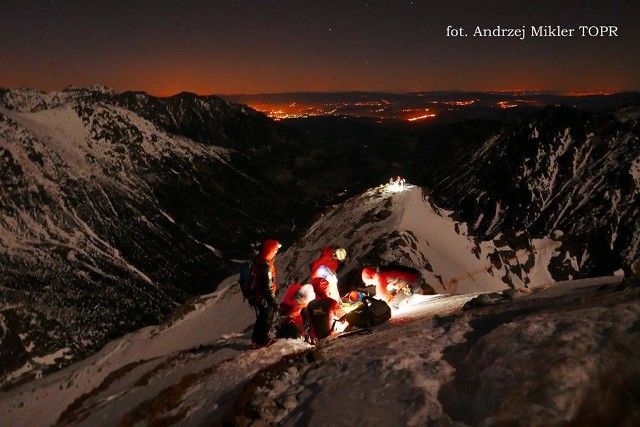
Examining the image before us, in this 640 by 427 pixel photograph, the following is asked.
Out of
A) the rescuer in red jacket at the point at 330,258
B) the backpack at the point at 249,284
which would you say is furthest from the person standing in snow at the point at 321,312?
the backpack at the point at 249,284

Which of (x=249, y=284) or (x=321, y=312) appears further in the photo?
(x=249, y=284)

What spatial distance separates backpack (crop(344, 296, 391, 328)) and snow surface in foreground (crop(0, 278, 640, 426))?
409 mm

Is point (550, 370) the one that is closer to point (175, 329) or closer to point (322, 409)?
point (322, 409)

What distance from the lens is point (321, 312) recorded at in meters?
13.4

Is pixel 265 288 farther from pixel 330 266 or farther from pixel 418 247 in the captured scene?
pixel 418 247

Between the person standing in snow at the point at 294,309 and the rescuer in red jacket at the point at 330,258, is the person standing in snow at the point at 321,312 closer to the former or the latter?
the rescuer in red jacket at the point at 330,258

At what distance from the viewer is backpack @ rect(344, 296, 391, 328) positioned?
13594 mm

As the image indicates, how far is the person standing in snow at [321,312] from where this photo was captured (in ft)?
43.8

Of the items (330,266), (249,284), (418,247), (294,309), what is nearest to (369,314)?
A: (330,266)

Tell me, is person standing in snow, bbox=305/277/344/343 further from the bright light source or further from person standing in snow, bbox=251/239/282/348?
the bright light source

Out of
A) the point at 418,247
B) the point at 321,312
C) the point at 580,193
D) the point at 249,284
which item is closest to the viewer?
the point at 321,312

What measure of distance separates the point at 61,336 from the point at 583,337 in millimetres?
221126

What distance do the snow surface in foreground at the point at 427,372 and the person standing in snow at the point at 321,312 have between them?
707mm

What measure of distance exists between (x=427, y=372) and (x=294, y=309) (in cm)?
714
